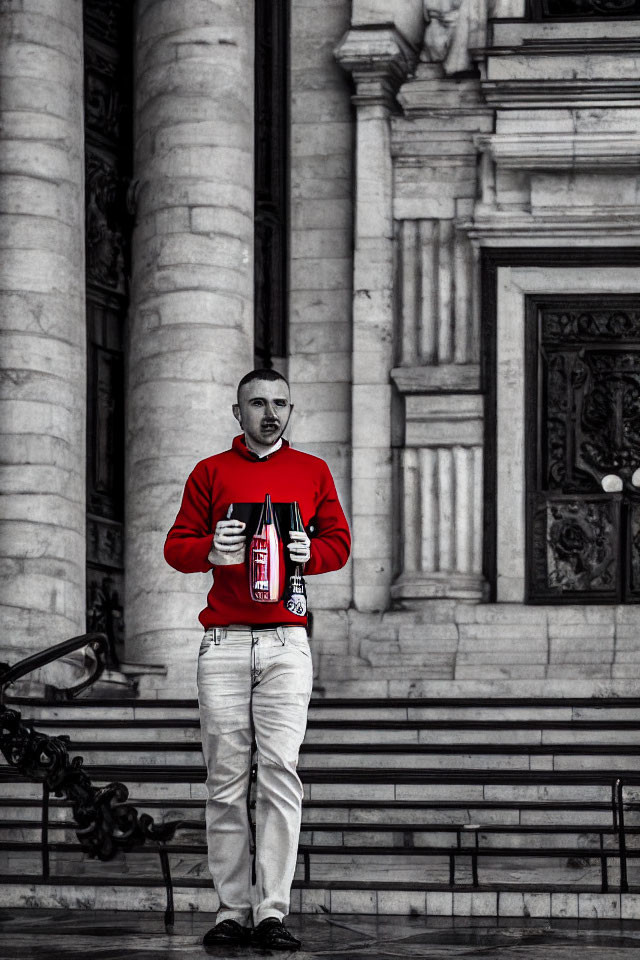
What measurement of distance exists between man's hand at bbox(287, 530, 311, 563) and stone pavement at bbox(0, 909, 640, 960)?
1.59 m

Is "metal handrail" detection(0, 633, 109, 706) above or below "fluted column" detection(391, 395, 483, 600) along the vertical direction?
below

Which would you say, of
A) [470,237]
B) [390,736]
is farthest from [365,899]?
[470,237]

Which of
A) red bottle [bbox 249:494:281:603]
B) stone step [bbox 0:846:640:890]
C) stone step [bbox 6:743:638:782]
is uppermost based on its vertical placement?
red bottle [bbox 249:494:281:603]

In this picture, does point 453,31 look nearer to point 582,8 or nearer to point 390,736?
point 582,8

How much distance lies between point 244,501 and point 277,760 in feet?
3.66

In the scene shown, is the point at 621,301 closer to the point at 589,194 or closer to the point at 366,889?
the point at 589,194

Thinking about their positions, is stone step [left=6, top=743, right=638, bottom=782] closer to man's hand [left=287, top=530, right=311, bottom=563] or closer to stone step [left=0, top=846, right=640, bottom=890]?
stone step [left=0, top=846, right=640, bottom=890]

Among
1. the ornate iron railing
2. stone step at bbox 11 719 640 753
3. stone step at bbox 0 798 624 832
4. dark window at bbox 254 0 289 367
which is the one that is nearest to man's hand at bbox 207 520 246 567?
the ornate iron railing

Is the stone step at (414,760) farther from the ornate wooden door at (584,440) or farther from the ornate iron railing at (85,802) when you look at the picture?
the ornate wooden door at (584,440)

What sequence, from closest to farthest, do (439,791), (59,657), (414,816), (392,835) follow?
(392,835), (414,816), (439,791), (59,657)

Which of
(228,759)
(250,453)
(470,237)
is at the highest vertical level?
(470,237)

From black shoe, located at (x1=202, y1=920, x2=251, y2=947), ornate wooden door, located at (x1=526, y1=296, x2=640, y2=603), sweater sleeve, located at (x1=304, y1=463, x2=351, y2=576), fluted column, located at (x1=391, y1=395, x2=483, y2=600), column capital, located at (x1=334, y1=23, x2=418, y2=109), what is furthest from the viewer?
column capital, located at (x1=334, y1=23, x2=418, y2=109)

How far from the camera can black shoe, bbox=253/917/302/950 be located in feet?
27.6

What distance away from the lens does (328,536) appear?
912 cm
